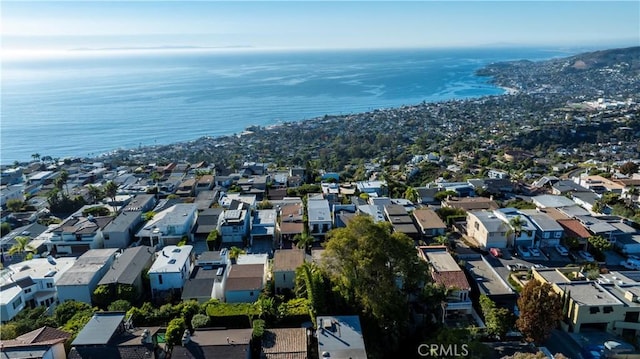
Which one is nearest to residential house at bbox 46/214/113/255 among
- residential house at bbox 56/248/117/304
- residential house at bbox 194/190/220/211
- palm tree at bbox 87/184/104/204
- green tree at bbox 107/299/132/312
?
residential house at bbox 56/248/117/304

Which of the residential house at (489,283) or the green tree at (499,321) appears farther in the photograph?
the residential house at (489,283)

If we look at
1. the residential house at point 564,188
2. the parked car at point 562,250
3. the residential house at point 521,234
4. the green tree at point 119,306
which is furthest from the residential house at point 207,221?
the residential house at point 564,188

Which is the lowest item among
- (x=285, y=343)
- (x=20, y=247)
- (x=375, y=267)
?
(x=20, y=247)

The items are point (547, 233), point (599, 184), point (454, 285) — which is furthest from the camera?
point (599, 184)

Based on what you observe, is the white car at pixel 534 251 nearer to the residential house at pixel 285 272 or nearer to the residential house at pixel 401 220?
the residential house at pixel 401 220

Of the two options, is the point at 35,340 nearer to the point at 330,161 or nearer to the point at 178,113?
the point at 330,161

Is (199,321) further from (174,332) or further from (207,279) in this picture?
(207,279)

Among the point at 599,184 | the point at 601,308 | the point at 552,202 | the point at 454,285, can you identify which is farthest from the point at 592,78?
the point at 454,285
